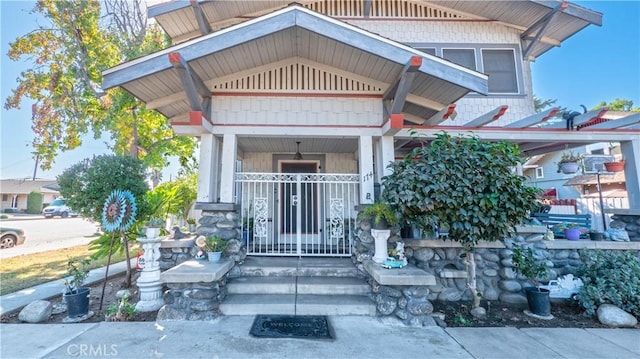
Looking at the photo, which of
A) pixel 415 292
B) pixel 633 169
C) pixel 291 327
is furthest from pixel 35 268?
pixel 633 169

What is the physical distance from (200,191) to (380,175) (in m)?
3.42

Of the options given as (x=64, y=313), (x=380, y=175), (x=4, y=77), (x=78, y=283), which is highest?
(x=4, y=77)

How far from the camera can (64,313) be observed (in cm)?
395

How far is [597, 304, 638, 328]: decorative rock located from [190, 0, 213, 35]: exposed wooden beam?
939 centimetres

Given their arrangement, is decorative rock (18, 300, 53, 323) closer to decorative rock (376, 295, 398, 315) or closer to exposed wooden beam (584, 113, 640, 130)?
decorative rock (376, 295, 398, 315)

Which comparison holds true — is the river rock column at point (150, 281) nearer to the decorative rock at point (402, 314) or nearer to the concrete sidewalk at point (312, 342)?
Result: the concrete sidewalk at point (312, 342)

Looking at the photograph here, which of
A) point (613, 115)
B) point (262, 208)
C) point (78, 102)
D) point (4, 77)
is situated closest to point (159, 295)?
point (262, 208)

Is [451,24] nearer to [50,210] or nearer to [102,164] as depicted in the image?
[102,164]

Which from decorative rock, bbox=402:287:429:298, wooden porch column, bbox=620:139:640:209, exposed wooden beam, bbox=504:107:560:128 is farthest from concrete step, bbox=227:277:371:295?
→ wooden porch column, bbox=620:139:640:209

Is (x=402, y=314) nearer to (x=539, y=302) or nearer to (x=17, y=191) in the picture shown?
(x=539, y=302)

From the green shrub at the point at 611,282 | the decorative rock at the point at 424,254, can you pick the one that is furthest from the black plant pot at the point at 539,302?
the decorative rock at the point at 424,254

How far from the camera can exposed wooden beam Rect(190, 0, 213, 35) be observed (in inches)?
234

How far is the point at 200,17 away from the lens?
614 centimetres

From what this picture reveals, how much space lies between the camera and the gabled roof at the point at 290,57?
4.06 m
